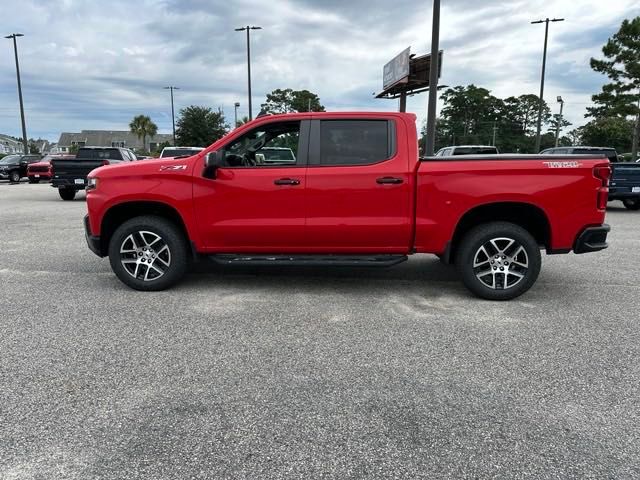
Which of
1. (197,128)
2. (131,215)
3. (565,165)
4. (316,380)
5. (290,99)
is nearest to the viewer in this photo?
(316,380)

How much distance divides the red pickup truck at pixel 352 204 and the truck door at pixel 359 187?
11mm

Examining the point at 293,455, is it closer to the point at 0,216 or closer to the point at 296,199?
the point at 296,199

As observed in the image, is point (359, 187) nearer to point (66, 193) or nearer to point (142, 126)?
point (66, 193)

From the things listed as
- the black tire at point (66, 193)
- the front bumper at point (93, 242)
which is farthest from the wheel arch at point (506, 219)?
the black tire at point (66, 193)

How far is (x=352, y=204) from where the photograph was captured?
498 centimetres

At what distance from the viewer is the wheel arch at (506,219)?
16.4 feet

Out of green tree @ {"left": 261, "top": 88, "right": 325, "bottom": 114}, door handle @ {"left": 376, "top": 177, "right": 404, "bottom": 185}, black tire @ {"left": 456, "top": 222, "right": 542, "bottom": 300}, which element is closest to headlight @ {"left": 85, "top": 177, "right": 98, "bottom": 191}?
door handle @ {"left": 376, "top": 177, "right": 404, "bottom": 185}

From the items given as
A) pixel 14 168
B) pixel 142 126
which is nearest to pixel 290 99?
pixel 142 126

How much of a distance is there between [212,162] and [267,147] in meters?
0.82

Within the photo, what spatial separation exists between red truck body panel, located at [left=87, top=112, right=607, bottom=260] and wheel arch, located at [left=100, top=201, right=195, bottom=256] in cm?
10

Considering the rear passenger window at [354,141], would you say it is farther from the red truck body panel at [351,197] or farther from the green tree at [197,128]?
the green tree at [197,128]

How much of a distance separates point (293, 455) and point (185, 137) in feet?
→ 157

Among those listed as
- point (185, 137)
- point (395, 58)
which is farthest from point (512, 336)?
point (185, 137)

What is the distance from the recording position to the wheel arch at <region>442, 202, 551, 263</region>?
4.99 metres
